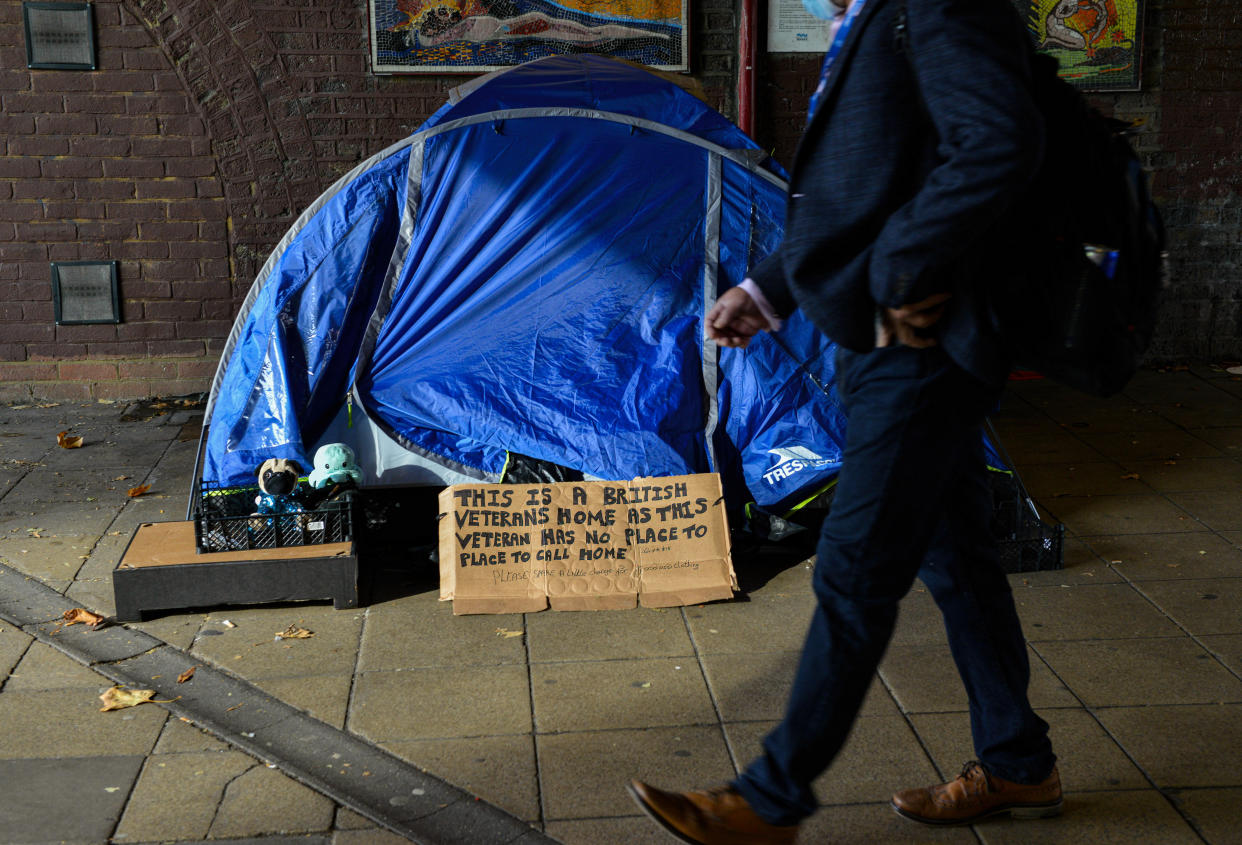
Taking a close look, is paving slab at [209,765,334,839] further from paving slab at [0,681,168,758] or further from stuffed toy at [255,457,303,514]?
stuffed toy at [255,457,303,514]

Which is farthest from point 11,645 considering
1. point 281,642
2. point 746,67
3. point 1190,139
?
point 1190,139

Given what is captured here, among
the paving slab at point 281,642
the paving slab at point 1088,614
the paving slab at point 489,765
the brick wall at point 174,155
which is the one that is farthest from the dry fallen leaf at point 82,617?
the brick wall at point 174,155

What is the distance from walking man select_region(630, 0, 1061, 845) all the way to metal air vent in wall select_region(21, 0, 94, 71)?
17.6ft

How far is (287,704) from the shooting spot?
113 inches

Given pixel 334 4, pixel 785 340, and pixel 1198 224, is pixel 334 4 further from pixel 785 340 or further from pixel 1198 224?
pixel 1198 224

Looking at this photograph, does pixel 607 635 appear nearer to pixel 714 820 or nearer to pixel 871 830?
pixel 871 830

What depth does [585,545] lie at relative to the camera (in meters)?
3.56

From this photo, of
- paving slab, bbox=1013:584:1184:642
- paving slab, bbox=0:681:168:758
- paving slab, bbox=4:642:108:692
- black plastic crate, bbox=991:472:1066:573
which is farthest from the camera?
black plastic crate, bbox=991:472:1066:573

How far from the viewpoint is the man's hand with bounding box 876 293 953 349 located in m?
1.76

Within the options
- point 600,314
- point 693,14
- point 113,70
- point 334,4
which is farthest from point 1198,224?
point 113,70

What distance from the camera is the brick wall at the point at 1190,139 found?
261 inches

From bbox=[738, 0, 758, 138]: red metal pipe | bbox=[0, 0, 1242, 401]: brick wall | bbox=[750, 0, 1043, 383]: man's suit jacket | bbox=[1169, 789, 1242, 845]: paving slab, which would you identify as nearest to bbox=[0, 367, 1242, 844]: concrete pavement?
bbox=[1169, 789, 1242, 845]: paving slab

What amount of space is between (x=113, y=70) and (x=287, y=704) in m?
4.69

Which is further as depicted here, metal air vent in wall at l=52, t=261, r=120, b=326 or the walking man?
metal air vent in wall at l=52, t=261, r=120, b=326
